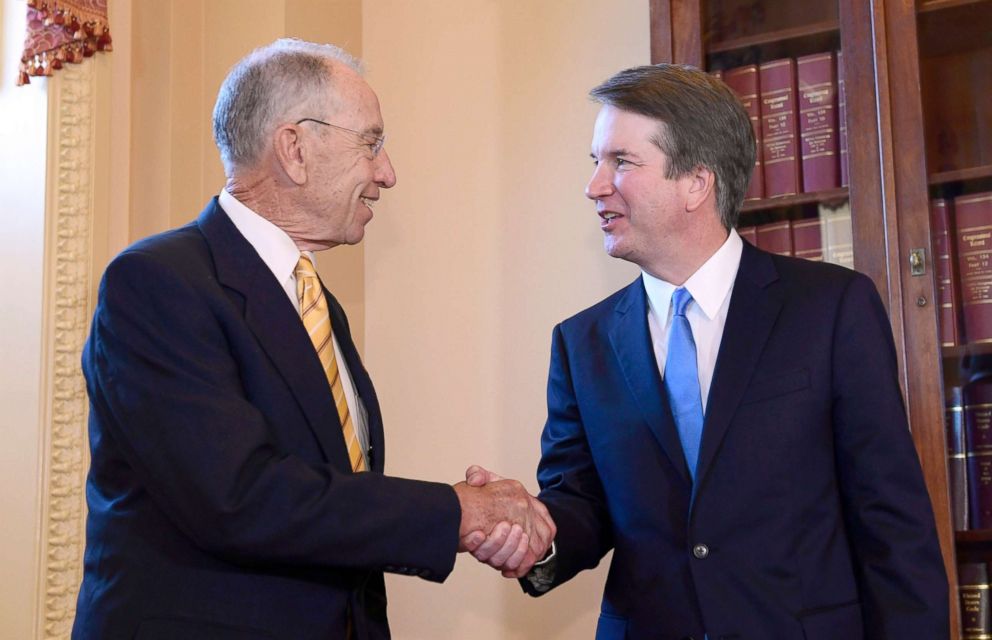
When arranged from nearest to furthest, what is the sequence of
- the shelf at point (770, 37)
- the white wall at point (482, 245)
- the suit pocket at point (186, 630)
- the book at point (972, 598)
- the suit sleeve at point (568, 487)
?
1. the suit pocket at point (186, 630)
2. the suit sleeve at point (568, 487)
3. the book at point (972, 598)
4. the shelf at point (770, 37)
5. the white wall at point (482, 245)

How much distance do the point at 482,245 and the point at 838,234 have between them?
1071 millimetres

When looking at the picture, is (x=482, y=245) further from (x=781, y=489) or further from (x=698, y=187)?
(x=781, y=489)

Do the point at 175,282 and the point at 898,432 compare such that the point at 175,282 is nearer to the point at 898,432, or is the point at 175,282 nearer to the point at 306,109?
the point at 306,109

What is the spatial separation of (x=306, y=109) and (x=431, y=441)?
137 centimetres

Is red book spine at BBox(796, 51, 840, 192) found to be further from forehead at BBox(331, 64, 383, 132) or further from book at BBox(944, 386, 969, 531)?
forehead at BBox(331, 64, 383, 132)

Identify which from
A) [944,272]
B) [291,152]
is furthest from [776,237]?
[291,152]

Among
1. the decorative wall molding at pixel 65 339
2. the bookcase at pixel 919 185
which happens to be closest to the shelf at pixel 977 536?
the bookcase at pixel 919 185

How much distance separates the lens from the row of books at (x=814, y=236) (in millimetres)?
2574

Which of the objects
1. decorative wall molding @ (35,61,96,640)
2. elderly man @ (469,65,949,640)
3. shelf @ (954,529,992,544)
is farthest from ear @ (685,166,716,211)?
decorative wall molding @ (35,61,96,640)

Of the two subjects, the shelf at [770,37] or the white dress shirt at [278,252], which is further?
the shelf at [770,37]

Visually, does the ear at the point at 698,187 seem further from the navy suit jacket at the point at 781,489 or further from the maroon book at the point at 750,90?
the maroon book at the point at 750,90

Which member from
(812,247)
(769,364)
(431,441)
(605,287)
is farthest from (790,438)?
(431,441)

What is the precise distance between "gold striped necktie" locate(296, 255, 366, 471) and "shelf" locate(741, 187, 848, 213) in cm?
110

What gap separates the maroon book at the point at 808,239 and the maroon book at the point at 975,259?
0.95 feet
